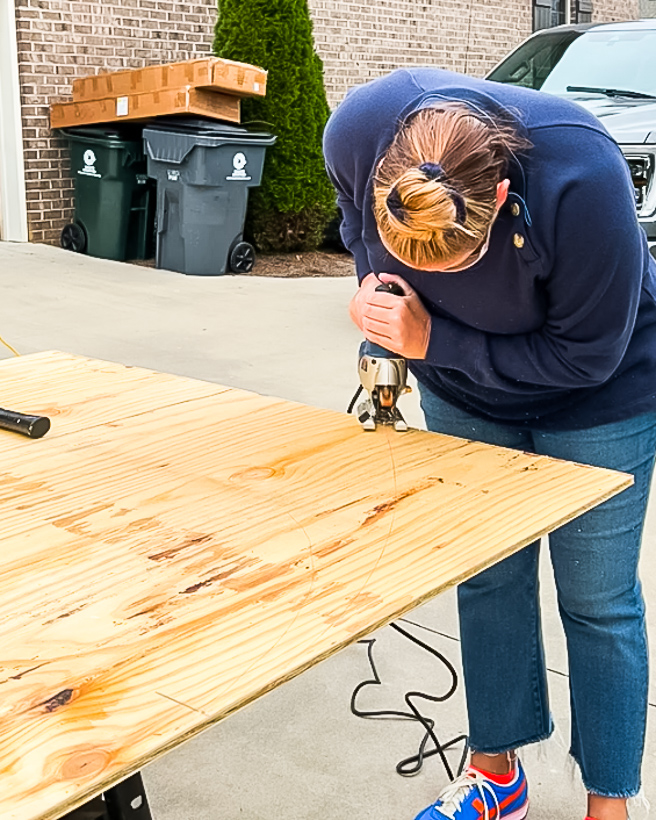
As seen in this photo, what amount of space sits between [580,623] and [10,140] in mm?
7379

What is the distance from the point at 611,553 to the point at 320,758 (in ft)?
2.76

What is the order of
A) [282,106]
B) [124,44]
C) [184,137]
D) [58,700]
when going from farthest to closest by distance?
[124,44], [282,106], [184,137], [58,700]

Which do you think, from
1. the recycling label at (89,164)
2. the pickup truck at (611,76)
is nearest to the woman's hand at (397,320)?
the pickup truck at (611,76)

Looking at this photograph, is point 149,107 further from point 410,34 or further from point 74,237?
point 410,34

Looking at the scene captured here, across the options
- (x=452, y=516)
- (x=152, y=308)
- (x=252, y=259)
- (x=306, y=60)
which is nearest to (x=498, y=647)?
(x=452, y=516)

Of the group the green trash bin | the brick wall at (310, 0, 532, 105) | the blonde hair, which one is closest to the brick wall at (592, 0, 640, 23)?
the brick wall at (310, 0, 532, 105)

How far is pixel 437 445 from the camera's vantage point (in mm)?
1721

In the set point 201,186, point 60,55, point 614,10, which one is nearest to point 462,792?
point 201,186

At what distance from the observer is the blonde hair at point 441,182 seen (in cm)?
140

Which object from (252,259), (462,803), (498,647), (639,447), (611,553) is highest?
(639,447)

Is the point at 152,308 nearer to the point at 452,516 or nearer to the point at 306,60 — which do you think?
the point at 306,60

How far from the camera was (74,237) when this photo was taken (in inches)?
339

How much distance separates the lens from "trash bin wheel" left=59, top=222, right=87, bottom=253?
856 centimetres

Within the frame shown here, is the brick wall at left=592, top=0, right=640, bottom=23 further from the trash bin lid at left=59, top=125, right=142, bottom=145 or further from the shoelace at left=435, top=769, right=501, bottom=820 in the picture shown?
the shoelace at left=435, top=769, right=501, bottom=820
